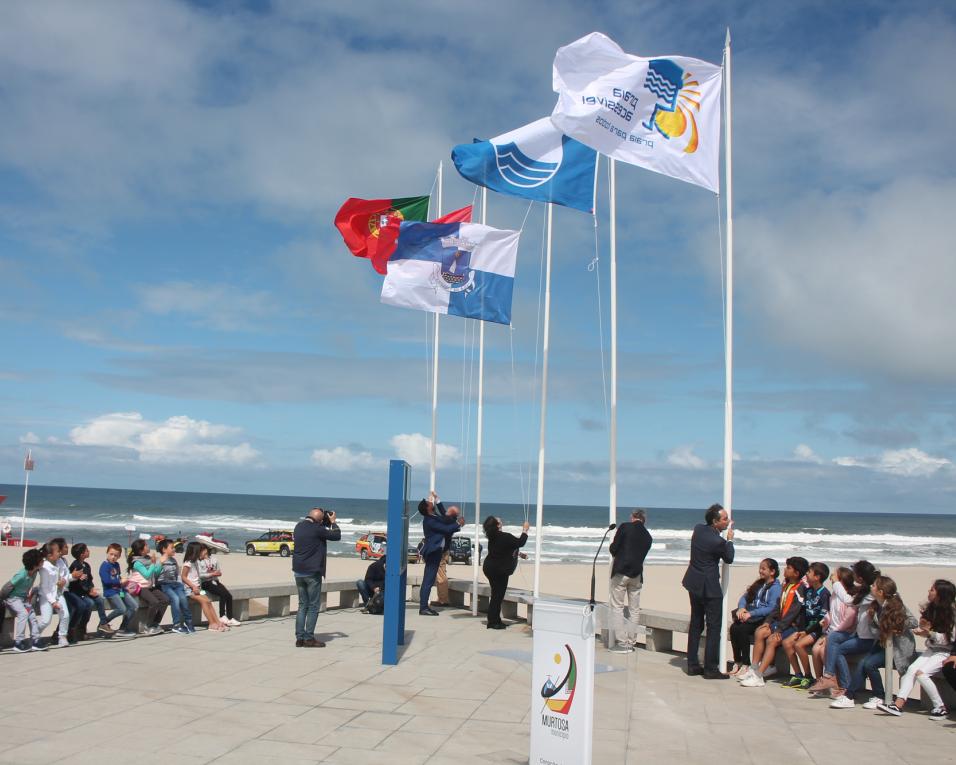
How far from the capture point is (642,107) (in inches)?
386

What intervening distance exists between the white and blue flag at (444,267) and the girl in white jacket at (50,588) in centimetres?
572

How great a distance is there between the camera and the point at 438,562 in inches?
532

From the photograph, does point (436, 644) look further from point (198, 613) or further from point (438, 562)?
point (198, 613)

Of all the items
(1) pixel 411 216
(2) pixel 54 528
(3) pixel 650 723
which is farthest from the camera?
(2) pixel 54 528

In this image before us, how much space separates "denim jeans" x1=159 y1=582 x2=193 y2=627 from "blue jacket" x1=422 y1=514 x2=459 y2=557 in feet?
11.6

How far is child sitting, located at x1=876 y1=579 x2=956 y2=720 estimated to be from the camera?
7.80m

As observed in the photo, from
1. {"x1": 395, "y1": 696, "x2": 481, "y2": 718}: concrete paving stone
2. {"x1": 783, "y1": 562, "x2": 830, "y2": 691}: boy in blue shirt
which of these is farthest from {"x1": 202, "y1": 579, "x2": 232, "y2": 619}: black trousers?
{"x1": 783, "y1": 562, "x2": 830, "y2": 691}: boy in blue shirt

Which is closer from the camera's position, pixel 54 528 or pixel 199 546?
pixel 199 546

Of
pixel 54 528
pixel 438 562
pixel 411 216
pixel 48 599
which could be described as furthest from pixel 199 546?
pixel 54 528

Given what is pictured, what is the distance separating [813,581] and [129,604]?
8423 mm

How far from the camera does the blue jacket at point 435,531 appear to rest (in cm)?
1320

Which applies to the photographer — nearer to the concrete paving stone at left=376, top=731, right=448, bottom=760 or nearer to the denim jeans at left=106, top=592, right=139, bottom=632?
the denim jeans at left=106, top=592, right=139, bottom=632

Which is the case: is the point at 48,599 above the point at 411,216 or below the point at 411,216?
below

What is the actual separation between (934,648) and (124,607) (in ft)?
30.8
